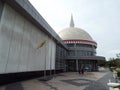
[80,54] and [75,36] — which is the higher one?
[75,36]

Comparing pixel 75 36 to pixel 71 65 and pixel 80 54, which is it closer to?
pixel 80 54

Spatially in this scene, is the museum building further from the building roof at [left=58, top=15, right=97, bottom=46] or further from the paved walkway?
the paved walkway

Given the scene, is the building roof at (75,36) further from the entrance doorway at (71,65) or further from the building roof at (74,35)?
the entrance doorway at (71,65)

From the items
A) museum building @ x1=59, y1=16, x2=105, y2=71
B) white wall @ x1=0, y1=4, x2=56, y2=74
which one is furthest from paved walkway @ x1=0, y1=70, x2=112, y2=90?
museum building @ x1=59, y1=16, x2=105, y2=71

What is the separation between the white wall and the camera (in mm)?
13055

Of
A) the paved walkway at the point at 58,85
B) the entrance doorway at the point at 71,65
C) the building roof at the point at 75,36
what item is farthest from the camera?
the building roof at the point at 75,36

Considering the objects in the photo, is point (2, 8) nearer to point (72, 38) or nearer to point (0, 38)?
point (0, 38)

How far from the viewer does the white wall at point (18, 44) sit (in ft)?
42.8

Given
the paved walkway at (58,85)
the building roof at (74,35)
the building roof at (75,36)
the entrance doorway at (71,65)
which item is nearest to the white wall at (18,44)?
the paved walkway at (58,85)

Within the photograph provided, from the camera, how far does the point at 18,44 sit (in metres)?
15.6

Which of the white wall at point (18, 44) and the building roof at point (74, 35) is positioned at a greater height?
the building roof at point (74, 35)

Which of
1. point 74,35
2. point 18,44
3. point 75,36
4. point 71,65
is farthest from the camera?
point 74,35

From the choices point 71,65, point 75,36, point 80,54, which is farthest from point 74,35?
point 71,65

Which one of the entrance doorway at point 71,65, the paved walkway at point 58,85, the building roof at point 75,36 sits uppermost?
the building roof at point 75,36
